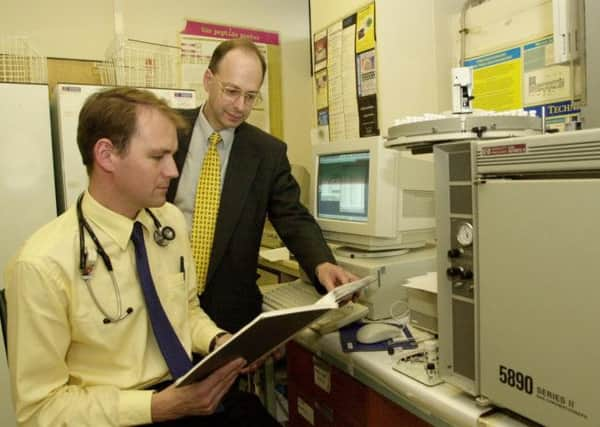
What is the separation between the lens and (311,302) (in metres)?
1.51

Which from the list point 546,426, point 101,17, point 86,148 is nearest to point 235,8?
point 101,17

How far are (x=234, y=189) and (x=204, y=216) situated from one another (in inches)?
5.0

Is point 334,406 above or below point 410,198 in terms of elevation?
below

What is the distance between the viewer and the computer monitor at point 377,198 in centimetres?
150

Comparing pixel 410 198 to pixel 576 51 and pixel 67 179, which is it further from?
pixel 67 179

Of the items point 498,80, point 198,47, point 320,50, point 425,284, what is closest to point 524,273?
point 425,284

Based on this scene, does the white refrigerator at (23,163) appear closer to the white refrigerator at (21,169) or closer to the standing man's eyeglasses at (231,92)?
the white refrigerator at (21,169)

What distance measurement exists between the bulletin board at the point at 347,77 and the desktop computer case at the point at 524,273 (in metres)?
1.37

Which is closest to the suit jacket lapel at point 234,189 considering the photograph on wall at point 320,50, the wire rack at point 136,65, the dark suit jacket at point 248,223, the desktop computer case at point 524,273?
the dark suit jacket at point 248,223

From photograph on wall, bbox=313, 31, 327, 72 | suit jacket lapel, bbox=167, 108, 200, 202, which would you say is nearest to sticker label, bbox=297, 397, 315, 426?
suit jacket lapel, bbox=167, 108, 200, 202

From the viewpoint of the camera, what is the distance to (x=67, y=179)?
7.66ft

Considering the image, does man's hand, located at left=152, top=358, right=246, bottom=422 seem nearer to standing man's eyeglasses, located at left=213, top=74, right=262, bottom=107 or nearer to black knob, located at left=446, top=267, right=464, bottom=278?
black knob, located at left=446, top=267, right=464, bottom=278

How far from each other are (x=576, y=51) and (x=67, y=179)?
2.16 meters

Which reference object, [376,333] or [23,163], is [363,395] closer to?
[376,333]
